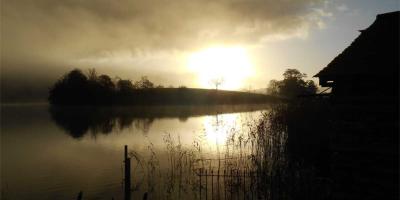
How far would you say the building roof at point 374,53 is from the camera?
11.0 metres

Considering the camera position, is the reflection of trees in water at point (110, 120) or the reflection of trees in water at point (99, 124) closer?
the reflection of trees in water at point (99, 124)

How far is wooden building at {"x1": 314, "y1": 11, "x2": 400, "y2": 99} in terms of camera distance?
1091 centimetres

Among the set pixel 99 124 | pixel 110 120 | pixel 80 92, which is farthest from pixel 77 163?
pixel 80 92

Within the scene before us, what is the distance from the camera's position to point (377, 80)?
1117 cm

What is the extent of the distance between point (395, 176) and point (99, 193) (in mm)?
13153

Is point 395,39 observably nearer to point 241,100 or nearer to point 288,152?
point 288,152

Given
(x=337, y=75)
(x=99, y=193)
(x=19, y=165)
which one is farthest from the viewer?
(x=19, y=165)

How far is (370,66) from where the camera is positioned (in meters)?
11.2

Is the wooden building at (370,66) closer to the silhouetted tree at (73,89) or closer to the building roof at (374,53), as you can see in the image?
the building roof at (374,53)

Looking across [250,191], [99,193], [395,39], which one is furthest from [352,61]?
[99,193]

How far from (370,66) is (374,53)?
0.86 meters

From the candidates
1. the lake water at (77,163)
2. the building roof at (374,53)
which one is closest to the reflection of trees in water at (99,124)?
the lake water at (77,163)

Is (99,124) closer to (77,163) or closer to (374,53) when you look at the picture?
(77,163)

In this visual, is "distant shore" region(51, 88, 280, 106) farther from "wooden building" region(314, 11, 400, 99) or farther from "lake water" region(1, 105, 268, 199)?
"wooden building" region(314, 11, 400, 99)
